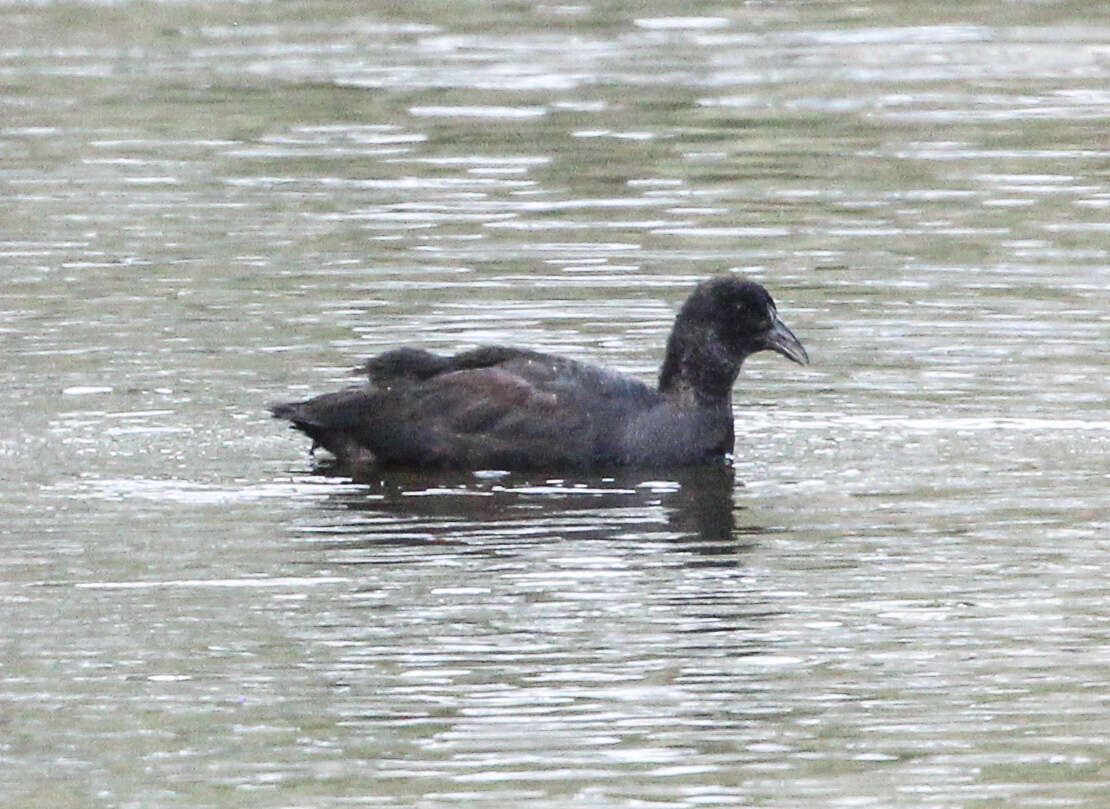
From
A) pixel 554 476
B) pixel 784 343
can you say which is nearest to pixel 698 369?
pixel 784 343

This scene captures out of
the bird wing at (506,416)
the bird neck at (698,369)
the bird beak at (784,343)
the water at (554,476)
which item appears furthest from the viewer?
the bird beak at (784,343)

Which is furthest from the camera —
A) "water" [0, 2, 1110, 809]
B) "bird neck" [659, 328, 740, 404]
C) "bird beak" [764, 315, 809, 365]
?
"bird beak" [764, 315, 809, 365]

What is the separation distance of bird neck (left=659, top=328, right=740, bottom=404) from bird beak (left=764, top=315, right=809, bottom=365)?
19 cm

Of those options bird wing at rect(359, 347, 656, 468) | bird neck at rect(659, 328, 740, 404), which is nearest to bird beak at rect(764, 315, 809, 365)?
bird neck at rect(659, 328, 740, 404)

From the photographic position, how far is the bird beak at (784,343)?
13703mm

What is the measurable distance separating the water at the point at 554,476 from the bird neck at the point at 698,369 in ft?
1.07

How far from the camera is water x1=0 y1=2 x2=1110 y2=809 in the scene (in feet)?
30.2

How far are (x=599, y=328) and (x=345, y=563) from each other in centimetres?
419

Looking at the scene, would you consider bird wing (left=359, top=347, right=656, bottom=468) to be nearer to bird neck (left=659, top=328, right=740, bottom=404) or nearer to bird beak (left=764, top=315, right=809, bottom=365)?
bird neck (left=659, top=328, right=740, bottom=404)

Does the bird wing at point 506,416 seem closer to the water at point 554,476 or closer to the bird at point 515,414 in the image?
the bird at point 515,414

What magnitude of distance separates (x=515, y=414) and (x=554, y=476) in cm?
33

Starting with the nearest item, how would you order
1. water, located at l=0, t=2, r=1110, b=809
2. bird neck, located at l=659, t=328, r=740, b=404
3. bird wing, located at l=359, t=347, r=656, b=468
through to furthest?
water, located at l=0, t=2, r=1110, b=809, bird wing, located at l=359, t=347, r=656, b=468, bird neck, located at l=659, t=328, r=740, b=404

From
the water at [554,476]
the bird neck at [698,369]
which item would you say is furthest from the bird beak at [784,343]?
the water at [554,476]

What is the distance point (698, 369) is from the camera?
13594mm
